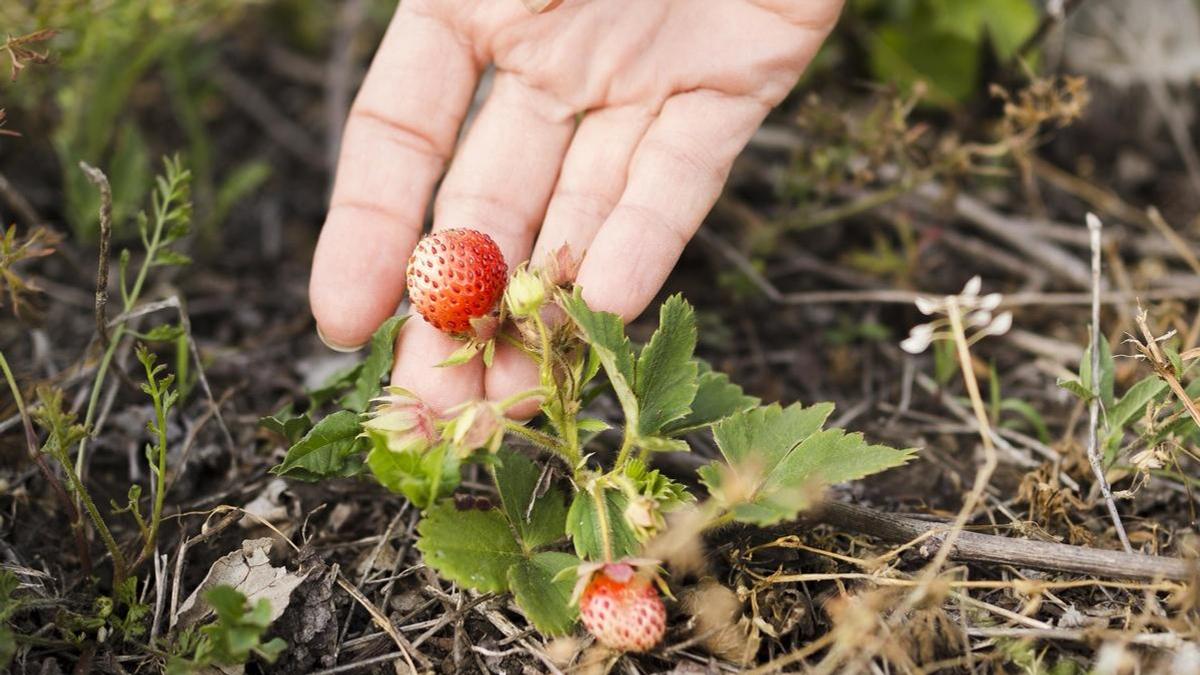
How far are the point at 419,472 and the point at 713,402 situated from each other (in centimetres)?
70

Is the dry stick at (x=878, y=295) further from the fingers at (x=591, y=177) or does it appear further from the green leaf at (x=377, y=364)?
the green leaf at (x=377, y=364)

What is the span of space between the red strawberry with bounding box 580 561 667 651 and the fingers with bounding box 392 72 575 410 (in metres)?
0.70

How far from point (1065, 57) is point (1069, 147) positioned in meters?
0.38

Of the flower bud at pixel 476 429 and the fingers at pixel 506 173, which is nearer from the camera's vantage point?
the flower bud at pixel 476 429

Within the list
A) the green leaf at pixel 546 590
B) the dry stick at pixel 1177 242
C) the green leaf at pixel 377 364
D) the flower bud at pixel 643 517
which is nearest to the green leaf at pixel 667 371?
the flower bud at pixel 643 517

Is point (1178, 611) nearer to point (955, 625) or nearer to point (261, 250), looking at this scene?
point (955, 625)

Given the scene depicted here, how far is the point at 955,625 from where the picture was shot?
1872 mm

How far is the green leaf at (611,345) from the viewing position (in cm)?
180

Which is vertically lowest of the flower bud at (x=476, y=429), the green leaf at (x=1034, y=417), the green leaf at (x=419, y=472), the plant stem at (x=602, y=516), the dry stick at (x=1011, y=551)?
the green leaf at (x=1034, y=417)

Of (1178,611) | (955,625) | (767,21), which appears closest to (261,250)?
(767,21)

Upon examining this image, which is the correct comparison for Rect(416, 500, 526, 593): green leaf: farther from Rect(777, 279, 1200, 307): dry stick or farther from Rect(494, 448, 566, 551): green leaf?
Rect(777, 279, 1200, 307): dry stick

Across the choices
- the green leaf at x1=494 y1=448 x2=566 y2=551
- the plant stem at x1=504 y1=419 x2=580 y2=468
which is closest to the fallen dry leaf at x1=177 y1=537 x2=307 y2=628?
the green leaf at x1=494 y1=448 x2=566 y2=551

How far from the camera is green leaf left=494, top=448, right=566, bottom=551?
2.00 metres

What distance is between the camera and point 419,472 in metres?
1.77
